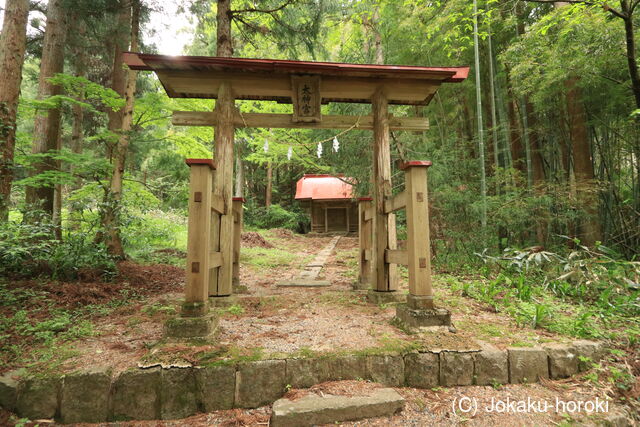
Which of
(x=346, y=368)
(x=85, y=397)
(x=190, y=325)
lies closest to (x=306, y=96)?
(x=190, y=325)

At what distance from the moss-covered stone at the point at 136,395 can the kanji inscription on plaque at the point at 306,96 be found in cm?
296

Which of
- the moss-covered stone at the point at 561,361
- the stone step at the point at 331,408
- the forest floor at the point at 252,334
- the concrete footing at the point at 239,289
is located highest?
the concrete footing at the point at 239,289

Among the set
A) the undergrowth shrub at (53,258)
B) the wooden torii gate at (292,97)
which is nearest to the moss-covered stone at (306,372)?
the wooden torii gate at (292,97)

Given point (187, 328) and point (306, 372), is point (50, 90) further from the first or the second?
point (306, 372)

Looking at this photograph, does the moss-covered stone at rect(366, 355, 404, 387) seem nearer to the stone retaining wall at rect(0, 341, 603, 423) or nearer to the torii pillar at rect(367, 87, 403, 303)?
the stone retaining wall at rect(0, 341, 603, 423)

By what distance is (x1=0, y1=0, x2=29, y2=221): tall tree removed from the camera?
374cm

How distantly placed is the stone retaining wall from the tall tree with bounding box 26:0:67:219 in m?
4.64

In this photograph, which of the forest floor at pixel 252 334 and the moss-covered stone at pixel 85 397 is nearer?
the moss-covered stone at pixel 85 397

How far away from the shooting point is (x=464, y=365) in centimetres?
221

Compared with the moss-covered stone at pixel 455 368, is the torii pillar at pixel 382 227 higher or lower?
higher

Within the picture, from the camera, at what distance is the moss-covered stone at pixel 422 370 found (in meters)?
2.18

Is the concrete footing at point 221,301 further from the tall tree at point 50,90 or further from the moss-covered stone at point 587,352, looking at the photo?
the tall tree at point 50,90

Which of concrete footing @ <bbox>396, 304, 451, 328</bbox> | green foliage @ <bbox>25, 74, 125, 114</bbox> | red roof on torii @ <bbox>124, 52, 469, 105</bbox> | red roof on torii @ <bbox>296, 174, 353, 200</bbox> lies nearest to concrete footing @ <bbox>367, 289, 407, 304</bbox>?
concrete footing @ <bbox>396, 304, 451, 328</bbox>

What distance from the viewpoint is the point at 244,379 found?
1.99 metres
